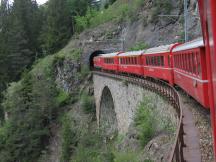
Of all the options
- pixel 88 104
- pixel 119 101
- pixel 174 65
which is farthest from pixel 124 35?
pixel 174 65

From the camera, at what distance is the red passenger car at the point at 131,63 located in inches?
1245

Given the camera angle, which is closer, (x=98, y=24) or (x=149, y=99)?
(x=149, y=99)

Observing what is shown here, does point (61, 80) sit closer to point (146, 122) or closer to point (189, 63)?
point (146, 122)

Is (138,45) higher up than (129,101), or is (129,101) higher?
(138,45)

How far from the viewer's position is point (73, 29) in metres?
77.4

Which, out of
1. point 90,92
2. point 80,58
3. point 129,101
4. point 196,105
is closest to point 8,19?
point 80,58

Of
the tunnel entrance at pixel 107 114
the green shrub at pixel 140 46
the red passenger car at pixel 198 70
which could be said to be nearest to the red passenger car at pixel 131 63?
the tunnel entrance at pixel 107 114

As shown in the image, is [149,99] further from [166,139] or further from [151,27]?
[151,27]

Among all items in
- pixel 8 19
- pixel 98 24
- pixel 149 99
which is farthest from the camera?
pixel 8 19

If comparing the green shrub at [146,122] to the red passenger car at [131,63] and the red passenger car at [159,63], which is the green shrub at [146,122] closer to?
the red passenger car at [159,63]

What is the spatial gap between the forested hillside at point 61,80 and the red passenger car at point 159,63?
9013mm

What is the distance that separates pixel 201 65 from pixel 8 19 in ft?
246

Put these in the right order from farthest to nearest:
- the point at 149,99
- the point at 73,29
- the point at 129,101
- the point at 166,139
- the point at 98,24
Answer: the point at 73,29
the point at 98,24
the point at 129,101
the point at 149,99
the point at 166,139

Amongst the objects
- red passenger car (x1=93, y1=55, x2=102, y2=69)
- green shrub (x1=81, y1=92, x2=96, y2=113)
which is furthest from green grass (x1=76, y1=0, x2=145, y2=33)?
green shrub (x1=81, y1=92, x2=96, y2=113)
